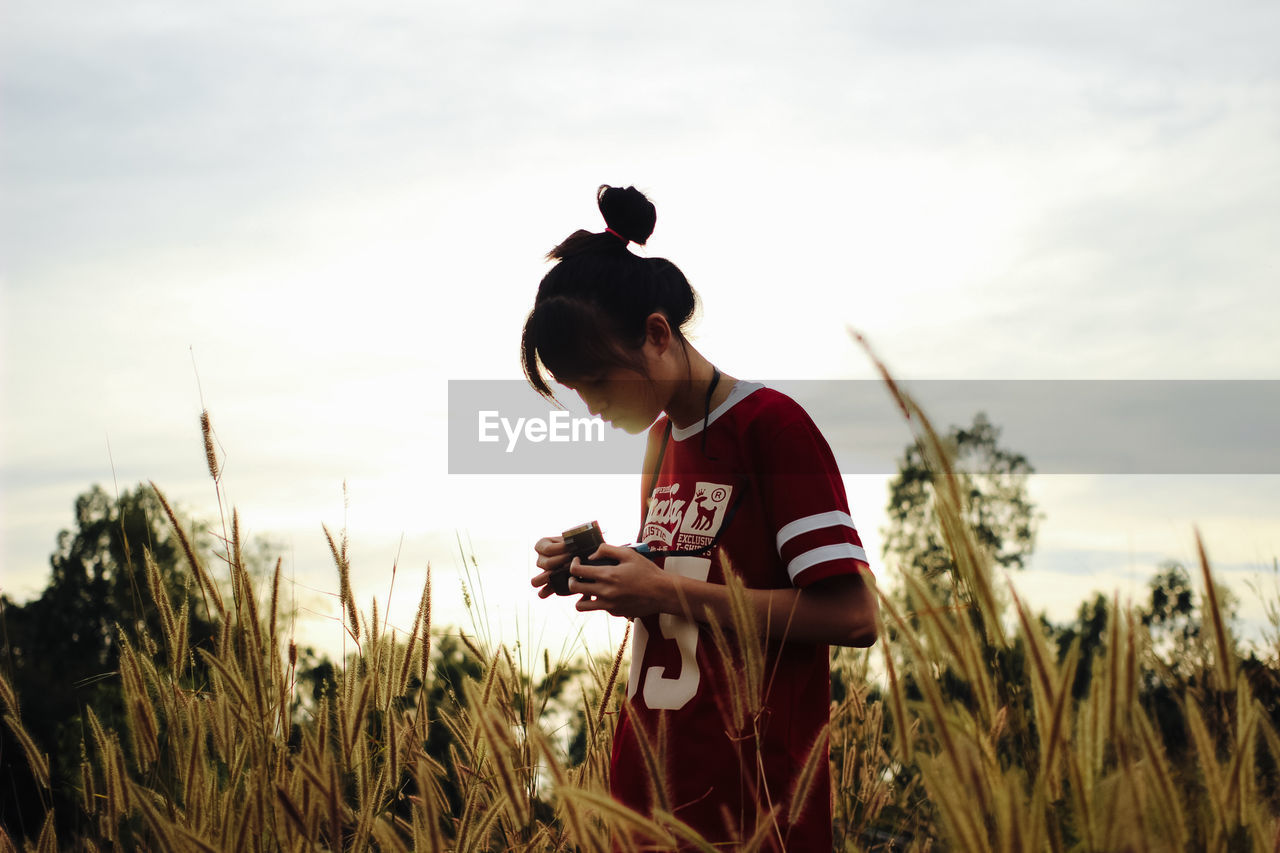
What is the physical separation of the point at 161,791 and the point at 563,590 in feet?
2.93

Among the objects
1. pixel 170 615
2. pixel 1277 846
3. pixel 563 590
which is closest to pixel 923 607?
pixel 1277 846

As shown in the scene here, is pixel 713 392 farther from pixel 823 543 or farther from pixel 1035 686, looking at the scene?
pixel 1035 686

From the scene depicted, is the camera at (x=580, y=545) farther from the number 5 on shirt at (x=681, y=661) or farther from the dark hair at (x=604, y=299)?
the dark hair at (x=604, y=299)

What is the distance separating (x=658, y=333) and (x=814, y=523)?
52 cm

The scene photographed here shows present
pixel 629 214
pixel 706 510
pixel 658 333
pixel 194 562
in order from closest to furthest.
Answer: pixel 194 562 → pixel 706 510 → pixel 658 333 → pixel 629 214

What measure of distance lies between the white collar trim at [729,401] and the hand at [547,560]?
1.09ft

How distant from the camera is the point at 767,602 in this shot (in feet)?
5.41

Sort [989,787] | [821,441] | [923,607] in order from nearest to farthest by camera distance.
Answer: [989,787], [923,607], [821,441]

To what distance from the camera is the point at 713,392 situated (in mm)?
1955

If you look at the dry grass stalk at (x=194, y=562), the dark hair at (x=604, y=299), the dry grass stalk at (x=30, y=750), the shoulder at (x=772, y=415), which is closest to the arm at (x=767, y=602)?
the shoulder at (x=772, y=415)

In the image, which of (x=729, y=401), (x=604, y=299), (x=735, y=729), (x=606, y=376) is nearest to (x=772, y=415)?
(x=729, y=401)

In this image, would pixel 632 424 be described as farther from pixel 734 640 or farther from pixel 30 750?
pixel 30 750

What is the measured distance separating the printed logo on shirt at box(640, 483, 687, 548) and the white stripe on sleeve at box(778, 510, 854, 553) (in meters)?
0.27

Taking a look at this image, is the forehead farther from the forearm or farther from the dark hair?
the forearm
